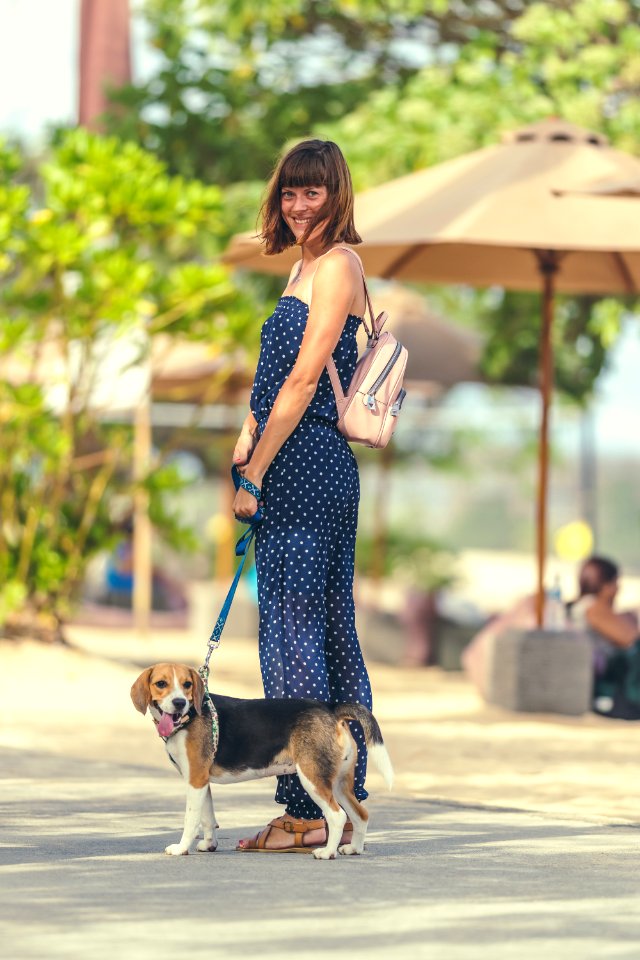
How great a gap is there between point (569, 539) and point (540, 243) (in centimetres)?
452

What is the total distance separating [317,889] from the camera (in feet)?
14.0

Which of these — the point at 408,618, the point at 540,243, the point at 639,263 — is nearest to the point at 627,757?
the point at 540,243

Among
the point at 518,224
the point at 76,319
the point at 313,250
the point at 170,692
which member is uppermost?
the point at 518,224

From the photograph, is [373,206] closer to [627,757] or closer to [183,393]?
[627,757]


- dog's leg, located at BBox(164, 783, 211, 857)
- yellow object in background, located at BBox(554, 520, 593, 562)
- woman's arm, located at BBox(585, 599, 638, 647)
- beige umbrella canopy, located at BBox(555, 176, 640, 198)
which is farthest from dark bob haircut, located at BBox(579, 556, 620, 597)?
dog's leg, located at BBox(164, 783, 211, 857)

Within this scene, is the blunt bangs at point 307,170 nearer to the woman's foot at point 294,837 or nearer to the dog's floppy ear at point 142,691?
the dog's floppy ear at point 142,691

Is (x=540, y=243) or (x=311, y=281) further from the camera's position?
(x=540, y=243)

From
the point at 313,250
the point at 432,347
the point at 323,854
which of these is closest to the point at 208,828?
the point at 323,854

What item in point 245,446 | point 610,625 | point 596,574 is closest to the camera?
point 245,446

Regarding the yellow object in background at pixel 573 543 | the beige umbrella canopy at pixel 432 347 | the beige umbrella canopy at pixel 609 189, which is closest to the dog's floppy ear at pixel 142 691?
the beige umbrella canopy at pixel 609 189

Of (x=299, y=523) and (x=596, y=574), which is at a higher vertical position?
(x=299, y=523)

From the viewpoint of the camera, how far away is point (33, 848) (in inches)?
191

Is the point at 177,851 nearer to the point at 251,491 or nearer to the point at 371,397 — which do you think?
the point at 251,491

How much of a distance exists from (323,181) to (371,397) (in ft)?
1.95
